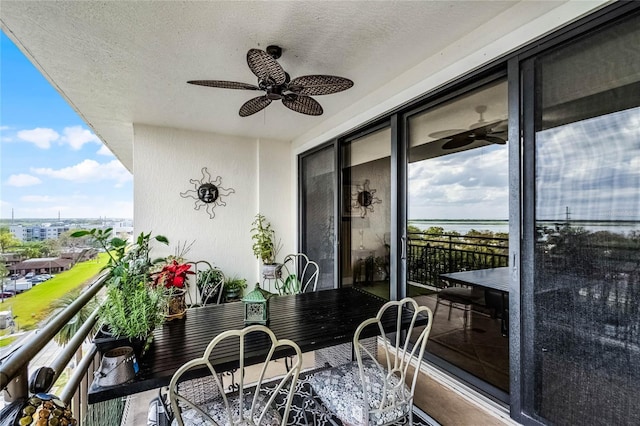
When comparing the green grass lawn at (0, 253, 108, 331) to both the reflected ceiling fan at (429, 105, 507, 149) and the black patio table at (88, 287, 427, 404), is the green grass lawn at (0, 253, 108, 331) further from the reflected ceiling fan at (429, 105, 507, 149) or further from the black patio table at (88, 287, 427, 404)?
the reflected ceiling fan at (429, 105, 507, 149)

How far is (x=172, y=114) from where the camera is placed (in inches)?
140

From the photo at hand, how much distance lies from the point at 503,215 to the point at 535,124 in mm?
571

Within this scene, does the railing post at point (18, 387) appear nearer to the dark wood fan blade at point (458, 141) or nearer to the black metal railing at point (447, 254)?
the black metal railing at point (447, 254)

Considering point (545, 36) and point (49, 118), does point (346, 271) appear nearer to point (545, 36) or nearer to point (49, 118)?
point (545, 36)

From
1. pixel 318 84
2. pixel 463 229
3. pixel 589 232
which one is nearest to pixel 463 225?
pixel 463 229

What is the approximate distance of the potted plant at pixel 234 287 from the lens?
4184mm

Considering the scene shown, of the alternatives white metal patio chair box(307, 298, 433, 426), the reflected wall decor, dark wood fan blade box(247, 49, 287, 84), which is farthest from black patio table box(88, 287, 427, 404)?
dark wood fan blade box(247, 49, 287, 84)

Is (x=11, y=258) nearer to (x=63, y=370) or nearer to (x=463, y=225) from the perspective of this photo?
(x=63, y=370)

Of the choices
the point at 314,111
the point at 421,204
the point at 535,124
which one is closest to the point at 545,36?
the point at 535,124

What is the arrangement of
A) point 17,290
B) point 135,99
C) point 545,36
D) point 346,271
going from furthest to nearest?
point 346,271, point 135,99, point 17,290, point 545,36

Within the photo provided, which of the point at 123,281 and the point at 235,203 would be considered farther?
the point at 235,203

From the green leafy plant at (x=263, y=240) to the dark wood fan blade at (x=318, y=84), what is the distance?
110 inches

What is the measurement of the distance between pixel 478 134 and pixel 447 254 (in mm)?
909

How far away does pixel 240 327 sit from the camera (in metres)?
1.68
